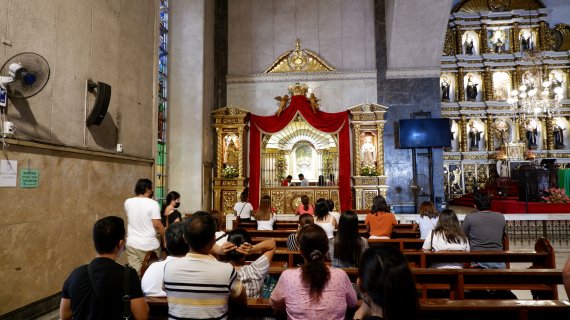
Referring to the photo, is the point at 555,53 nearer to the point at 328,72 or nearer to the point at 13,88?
the point at 328,72

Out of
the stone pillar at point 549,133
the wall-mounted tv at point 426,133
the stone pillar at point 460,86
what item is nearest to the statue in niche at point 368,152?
the wall-mounted tv at point 426,133

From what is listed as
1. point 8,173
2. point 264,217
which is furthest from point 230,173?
point 8,173

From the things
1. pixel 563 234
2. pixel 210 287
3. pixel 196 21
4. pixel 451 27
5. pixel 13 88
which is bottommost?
pixel 563 234

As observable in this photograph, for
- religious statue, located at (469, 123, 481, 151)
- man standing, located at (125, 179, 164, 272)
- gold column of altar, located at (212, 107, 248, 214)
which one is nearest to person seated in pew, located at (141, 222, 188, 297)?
man standing, located at (125, 179, 164, 272)

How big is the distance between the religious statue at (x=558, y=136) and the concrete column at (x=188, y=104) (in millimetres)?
14664

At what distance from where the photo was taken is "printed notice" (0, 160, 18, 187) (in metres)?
3.85

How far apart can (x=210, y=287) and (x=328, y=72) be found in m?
10.9

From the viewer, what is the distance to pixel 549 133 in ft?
51.3

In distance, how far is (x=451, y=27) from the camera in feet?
54.2

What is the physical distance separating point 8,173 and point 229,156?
774cm

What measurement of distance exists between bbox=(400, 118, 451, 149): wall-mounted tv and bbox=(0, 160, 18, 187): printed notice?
9567 millimetres

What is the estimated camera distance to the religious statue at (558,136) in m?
15.7

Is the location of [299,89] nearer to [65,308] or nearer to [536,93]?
[536,93]


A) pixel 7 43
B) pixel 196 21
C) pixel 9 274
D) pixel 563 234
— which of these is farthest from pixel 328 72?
pixel 9 274
